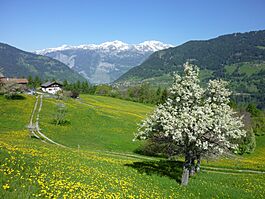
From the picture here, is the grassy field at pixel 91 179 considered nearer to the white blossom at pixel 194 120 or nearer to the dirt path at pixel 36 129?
the dirt path at pixel 36 129

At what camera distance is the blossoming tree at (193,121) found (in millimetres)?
21109

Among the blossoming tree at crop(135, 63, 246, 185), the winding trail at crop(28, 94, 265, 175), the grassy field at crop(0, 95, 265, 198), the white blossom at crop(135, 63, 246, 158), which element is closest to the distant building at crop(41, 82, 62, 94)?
the winding trail at crop(28, 94, 265, 175)

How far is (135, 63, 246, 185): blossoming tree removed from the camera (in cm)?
2111

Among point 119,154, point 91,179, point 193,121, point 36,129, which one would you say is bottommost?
point 119,154

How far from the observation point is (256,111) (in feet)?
438

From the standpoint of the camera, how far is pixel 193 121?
21141 millimetres

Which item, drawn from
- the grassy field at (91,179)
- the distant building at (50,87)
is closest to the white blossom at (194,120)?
the grassy field at (91,179)

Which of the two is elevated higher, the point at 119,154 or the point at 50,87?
the point at 50,87

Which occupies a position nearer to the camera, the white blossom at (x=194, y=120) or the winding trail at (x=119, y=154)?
the white blossom at (x=194, y=120)

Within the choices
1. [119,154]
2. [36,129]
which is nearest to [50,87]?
[36,129]

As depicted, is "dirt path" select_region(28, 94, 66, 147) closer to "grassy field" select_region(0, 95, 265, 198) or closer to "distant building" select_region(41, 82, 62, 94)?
"grassy field" select_region(0, 95, 265, 198)

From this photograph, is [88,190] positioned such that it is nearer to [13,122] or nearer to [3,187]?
[3,187]

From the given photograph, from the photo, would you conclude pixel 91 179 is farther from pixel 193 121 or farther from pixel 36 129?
pixel 36 129

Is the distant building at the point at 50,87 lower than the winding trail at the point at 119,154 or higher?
higher
